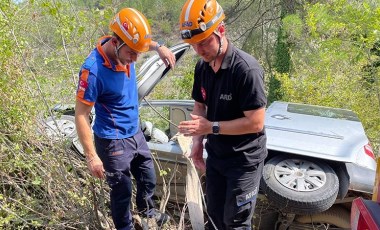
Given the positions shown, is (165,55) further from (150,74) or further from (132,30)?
(132,30)

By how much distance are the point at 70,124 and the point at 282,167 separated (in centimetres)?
251

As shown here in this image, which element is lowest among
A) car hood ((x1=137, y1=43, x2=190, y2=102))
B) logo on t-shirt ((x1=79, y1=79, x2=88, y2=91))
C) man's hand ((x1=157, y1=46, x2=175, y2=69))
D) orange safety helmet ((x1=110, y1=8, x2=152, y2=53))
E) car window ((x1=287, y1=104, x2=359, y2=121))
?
car window ((x1=287, y1=104, x2=359, y2=121))

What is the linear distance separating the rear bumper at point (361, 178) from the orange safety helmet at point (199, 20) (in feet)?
6.63

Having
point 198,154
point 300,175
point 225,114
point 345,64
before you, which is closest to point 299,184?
point 300,175

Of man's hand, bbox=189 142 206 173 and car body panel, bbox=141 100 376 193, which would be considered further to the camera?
car body panel, bbox=141 100 376 193

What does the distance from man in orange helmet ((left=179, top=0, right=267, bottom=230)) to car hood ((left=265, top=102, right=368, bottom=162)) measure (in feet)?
3.01

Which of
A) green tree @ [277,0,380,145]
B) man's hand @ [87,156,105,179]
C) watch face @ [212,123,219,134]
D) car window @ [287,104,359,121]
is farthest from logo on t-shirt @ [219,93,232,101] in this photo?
green tree @ [277,0,380,145]

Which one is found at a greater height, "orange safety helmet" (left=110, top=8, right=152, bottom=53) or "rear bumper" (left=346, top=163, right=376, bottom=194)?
"orange safety helmet" (left=110, top=8, right=152, bottom=53)

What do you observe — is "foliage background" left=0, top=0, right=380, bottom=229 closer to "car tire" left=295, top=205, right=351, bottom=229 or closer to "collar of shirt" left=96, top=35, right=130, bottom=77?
"collar of shirt" left=96, top=35, right=130, bottom=77

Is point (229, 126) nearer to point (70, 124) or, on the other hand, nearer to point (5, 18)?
point (5, 18)

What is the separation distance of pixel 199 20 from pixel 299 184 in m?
1.82

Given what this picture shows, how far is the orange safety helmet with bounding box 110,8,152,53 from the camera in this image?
275 cm

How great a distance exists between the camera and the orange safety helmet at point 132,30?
275 centimetres

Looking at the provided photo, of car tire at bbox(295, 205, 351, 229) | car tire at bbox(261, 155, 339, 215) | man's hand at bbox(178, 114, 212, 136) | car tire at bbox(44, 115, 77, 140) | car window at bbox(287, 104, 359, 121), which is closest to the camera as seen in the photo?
man's hand at bbox(178, 114, 212, 136)
